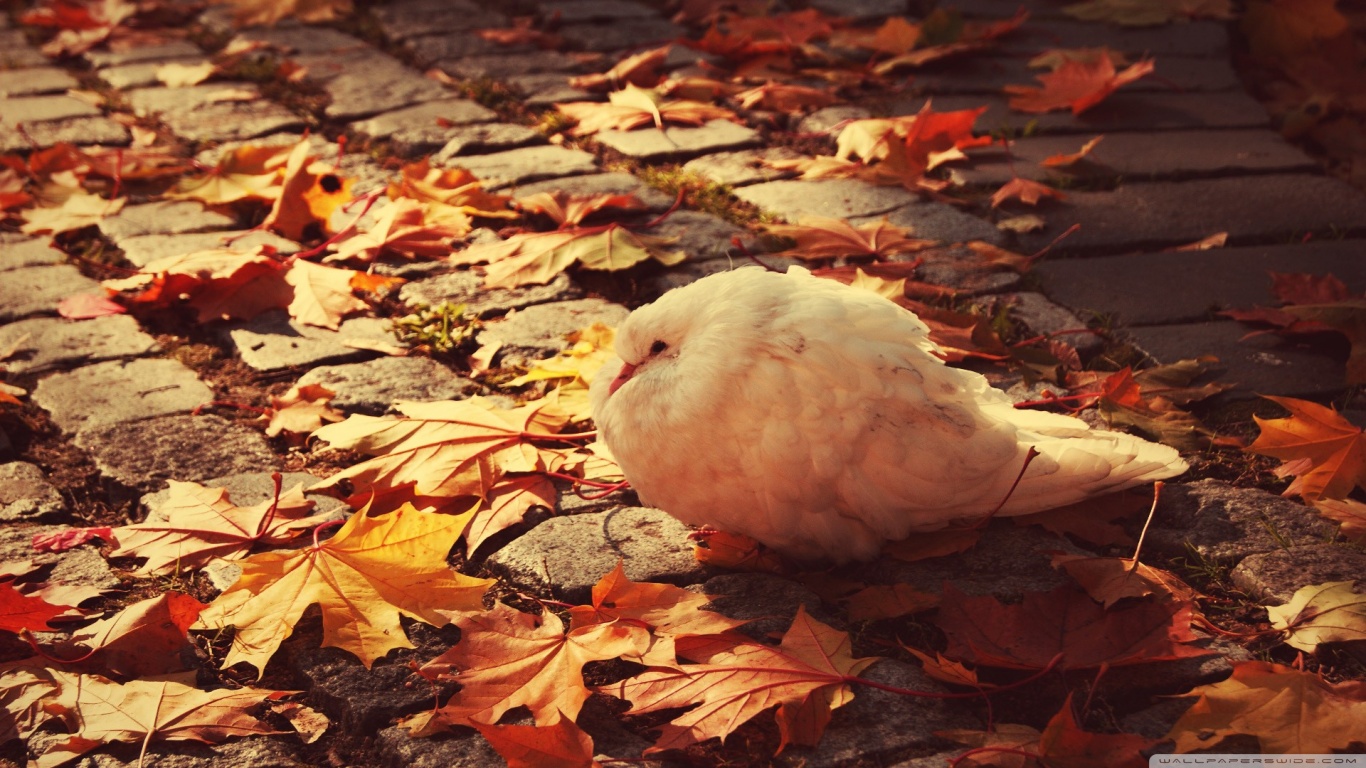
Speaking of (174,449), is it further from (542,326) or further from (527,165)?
(527,165)

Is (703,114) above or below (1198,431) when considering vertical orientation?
above

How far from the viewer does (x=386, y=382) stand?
3145 millimetres

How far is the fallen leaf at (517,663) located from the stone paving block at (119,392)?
1.27 m

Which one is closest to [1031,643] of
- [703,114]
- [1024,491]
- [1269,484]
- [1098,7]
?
[1024,491]

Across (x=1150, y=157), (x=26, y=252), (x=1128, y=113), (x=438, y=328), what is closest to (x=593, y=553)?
(x=438, y=328)

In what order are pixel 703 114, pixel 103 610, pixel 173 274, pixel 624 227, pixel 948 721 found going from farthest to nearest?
pixel 703 114 < pixel 624 227 < pixel 173 274 < pixel 103 610 < pixel 948 721

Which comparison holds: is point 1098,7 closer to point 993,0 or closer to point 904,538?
point 993,0

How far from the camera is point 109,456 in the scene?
284 centimetres

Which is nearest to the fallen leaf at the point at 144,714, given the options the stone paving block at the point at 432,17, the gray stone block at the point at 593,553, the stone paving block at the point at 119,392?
the gray stone block at the point at 593,553

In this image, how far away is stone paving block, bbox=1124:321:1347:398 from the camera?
2996mm

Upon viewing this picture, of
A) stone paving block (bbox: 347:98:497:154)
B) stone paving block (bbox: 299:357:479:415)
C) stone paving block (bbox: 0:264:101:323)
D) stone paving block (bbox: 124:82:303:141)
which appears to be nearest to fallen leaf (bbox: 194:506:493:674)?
stone paving block (bbox: 299:357:479:415)

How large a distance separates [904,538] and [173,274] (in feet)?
7.16

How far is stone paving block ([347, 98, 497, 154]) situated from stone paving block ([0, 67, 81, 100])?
4.61 feet

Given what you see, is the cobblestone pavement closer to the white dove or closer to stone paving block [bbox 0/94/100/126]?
stone paving block [bbox 0/94/100/126]
